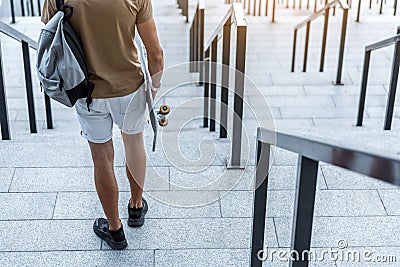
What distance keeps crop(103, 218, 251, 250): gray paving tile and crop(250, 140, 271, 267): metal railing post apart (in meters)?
0.57

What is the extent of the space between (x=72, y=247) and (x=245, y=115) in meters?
2.39

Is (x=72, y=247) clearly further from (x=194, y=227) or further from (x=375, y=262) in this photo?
(x=375, y=262)

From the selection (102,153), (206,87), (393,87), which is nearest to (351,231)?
(102,153)

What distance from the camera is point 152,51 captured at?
8.52 ft

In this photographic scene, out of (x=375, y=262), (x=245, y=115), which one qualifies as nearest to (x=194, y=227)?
(x=375, y=262)

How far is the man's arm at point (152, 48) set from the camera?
2.52m

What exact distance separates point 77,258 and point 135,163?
481 mm

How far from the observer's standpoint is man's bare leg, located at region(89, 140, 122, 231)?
2.71 m

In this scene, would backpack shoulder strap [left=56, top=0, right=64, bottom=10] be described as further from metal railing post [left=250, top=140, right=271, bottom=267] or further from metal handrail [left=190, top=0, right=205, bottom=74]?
metal handrail [left=190, top=0, right=205, bottom=74]

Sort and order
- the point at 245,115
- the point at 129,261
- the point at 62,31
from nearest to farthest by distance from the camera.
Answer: the point at 62,31, the point at 129,261, the point at 245,115

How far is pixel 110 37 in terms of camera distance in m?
2.45

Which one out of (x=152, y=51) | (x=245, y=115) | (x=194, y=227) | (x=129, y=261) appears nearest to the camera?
(x=152, y=51)

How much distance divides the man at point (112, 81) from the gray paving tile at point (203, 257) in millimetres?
203

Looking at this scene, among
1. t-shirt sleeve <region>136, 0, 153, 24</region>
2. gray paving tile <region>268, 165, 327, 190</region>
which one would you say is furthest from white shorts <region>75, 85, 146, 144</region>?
gray paving tile <region>268, 165, 327, 190</region>
